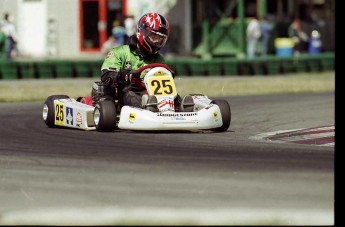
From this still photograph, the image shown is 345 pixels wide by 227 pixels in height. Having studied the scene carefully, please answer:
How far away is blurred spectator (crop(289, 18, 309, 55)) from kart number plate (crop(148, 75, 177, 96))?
2377cm

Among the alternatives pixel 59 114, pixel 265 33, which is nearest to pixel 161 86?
pixel 59 114

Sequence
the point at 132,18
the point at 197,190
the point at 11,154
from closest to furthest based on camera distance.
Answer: the point at 197,190 < the point at 11,154 < the point at 132,18

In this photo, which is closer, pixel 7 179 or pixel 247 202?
pixel 247 202

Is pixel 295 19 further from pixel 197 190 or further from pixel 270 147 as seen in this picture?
pixel 197 190

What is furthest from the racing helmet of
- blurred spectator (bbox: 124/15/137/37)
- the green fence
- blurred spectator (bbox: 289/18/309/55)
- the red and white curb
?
blurred spectator (bbox: 289/18/309/55)

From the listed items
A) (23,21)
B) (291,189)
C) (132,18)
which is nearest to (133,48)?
(291,189)

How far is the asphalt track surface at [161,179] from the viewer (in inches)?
285

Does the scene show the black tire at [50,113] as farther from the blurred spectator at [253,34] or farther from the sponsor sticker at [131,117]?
the blurred spectator at [253,34]

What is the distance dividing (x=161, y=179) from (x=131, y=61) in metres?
4.52

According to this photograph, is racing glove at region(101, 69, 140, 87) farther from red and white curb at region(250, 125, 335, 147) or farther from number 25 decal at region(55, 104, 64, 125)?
red and white curb at region(250, 125, 335, 147)

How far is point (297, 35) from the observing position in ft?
118

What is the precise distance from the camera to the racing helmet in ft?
42.8

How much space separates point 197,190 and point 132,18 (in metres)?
25.5

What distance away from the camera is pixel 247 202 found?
7742mm
